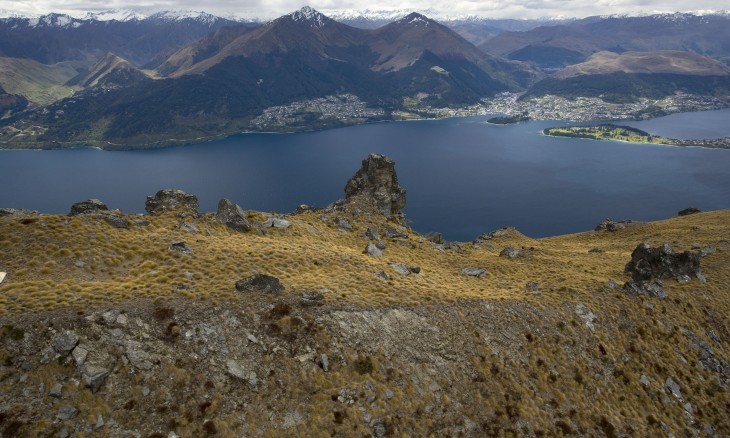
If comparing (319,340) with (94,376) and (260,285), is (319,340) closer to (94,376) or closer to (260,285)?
(260,285)

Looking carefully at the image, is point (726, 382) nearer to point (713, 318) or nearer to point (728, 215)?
point (713, 318)

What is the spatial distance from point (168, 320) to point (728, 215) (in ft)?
367

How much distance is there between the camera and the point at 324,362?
100 feet

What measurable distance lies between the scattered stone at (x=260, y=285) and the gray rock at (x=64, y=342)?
39.9 feet

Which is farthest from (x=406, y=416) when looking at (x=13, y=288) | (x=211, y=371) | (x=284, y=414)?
(x=13, y=288)

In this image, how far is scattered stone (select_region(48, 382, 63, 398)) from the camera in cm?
2406

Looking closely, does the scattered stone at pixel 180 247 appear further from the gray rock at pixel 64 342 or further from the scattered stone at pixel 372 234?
the scattered stone at pixel 372 234

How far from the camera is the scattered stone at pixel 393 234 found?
68125 mm

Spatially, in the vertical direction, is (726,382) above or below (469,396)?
below

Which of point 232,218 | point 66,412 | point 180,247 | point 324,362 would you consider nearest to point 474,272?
point 324,362

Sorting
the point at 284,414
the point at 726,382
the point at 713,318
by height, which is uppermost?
the point at 284,414

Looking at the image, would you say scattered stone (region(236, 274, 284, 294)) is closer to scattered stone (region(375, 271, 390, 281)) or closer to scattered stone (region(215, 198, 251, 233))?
scattered stone (region(375, 271, 390, 281))

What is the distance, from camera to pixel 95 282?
111 ft

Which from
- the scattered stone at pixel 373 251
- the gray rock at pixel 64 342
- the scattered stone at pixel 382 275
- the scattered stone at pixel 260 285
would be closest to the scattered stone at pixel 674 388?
the scattered stone at pixel 382 275
